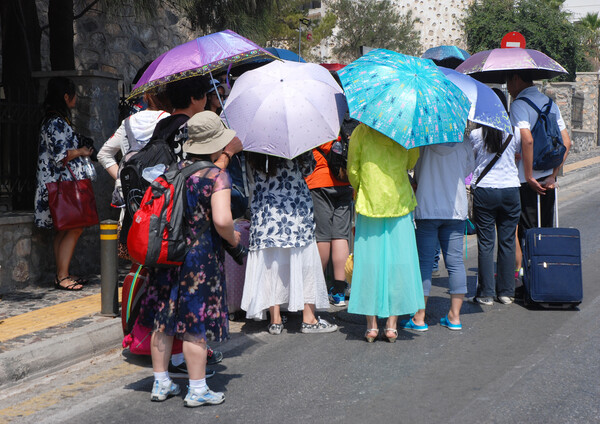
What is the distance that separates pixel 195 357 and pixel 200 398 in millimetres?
255

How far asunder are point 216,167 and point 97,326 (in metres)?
2.14

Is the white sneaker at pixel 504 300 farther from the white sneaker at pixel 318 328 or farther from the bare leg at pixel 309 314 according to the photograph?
the bare leg at pixel 309 314

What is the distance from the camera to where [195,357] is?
13.9 feet

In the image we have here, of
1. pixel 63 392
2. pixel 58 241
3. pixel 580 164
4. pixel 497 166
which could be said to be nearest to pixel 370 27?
pixel 580 164

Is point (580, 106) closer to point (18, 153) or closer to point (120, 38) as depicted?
point (120, 38)

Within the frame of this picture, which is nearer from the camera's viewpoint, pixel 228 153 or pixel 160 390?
pixel 160 390

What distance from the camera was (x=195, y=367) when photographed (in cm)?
426

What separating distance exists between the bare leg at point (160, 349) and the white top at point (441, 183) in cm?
235

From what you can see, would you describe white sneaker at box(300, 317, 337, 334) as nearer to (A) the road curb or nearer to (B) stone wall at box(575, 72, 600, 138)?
(A) the road curb

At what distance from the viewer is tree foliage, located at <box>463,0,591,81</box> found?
32.1 metres

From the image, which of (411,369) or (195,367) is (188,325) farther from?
(411,369)

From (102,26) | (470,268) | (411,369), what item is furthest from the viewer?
(102,26)

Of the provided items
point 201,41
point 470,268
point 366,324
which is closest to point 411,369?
point 366,324

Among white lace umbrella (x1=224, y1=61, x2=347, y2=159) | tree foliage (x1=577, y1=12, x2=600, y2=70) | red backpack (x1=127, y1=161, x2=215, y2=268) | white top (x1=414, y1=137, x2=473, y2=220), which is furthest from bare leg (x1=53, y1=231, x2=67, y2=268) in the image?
tree foliage (x1=577, y1=12, x2=600, y2=70)
